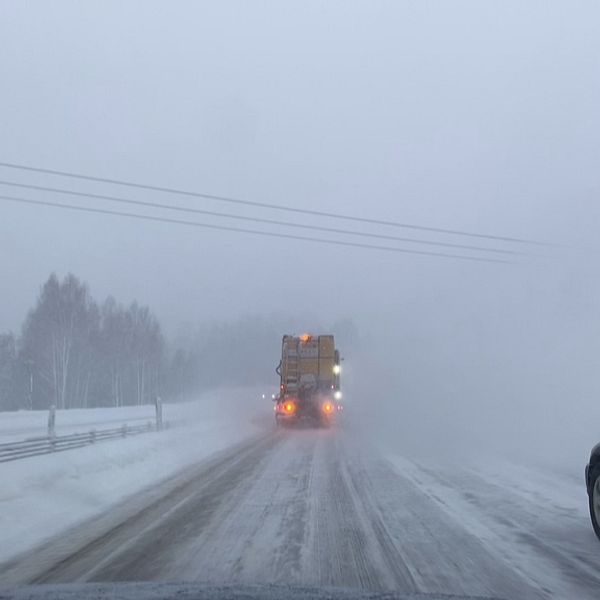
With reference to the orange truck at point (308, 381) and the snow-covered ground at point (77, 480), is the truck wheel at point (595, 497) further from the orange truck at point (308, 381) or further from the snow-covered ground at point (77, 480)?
the orange truck at point (308, 381)

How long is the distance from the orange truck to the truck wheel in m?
26.2

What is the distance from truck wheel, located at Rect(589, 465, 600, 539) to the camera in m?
8.21

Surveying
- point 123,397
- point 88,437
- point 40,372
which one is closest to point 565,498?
point 88,437

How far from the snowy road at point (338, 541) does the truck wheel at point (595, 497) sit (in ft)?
0.70

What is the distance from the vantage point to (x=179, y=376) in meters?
110

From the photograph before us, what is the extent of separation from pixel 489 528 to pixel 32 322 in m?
60.5

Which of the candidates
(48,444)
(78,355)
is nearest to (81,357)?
(78,355)

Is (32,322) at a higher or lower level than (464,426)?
higher

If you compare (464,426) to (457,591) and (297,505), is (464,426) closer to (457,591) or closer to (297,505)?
(297,505)

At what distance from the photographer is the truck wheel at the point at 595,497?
821cm

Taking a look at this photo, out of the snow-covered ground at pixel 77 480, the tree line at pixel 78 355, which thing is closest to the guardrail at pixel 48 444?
the snow-covered ground at pixel 77 480

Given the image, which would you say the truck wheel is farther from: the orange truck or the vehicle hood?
the orange truck

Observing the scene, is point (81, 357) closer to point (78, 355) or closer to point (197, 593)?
point (78, 355)

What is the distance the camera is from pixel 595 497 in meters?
8.32
